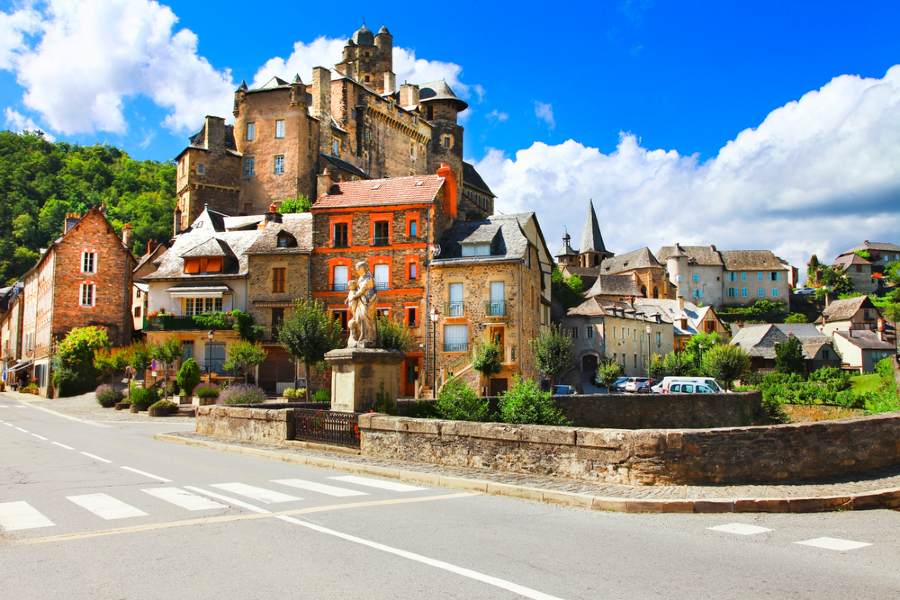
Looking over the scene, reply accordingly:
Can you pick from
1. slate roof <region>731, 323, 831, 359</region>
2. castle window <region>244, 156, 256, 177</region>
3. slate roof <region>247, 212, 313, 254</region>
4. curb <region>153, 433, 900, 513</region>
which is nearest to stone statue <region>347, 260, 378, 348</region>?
curb <region>153, 433, 900, 513</region>

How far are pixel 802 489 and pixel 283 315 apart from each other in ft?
121

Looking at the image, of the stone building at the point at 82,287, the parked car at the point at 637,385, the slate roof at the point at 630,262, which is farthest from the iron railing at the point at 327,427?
the slate roof at the point at 630,262

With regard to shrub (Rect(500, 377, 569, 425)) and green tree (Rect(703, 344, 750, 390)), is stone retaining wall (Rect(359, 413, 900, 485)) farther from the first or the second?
green tree (Rect(703, 344, 750, 390))

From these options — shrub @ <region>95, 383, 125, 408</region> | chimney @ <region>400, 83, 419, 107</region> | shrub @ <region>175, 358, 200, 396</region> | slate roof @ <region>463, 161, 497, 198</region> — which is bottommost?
shrub @ <region>95, 383, 125, 408</region>

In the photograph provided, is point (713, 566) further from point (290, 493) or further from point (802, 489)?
point (290, 493)

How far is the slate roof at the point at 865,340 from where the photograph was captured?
7758cm

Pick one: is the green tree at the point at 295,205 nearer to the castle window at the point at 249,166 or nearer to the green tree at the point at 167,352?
the castle window at the point at 249,166

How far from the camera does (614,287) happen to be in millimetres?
96125

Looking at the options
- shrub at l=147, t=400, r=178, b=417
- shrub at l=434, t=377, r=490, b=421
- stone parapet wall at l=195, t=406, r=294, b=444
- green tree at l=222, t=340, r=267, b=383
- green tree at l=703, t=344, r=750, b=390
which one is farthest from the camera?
green tree at l=703, t=344, r=750, b=390

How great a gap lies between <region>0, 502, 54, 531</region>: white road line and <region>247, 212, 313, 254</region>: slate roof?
34.4 m

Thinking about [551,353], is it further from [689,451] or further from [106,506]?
[106,506]

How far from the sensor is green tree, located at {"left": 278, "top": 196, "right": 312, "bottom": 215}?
196 ft

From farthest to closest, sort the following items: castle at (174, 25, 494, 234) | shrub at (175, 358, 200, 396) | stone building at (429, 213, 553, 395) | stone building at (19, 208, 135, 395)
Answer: castle at (174, 25, 494, 234) < stone building at (19, 208, 135, 395) < stone building at (429, 213, 553, 395) < shrub at (175, 358, 200, 396)

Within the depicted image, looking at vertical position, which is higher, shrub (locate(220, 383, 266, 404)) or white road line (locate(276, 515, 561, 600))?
shrub (locate(220, 383, 266, 404))
